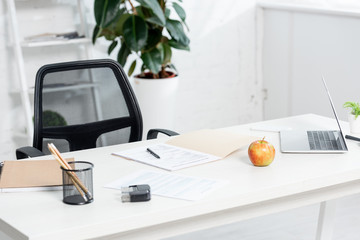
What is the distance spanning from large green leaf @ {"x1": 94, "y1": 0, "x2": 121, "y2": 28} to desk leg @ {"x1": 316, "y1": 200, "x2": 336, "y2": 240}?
1825mm

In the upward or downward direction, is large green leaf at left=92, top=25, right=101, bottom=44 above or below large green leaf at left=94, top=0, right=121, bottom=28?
below

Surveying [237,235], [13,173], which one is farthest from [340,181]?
[237,235]

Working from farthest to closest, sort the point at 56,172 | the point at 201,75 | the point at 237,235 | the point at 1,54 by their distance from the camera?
the point at 201,75 < the point at 1,54 < the point at 237,235 < the point at 56,172

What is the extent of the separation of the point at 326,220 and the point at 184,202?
107 cm

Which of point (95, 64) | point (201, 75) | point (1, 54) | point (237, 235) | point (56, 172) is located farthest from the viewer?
point (201, 75)

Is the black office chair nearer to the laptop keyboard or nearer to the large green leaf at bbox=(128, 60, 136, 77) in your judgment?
the laptop keyboard

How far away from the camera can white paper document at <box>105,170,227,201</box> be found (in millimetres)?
1656

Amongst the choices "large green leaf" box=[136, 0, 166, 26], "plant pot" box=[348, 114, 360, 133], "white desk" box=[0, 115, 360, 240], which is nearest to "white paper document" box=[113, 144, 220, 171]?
"white desk" box=[0, 115, 360, 240]

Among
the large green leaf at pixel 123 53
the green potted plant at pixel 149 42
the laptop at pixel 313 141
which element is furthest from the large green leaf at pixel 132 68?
the laptop at pixel 313 141

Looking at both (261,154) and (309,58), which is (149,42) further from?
(261,154)

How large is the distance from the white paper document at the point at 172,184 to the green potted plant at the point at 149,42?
1.92 metres

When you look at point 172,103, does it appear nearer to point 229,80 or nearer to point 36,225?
point 229,80

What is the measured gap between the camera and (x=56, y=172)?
1.84m

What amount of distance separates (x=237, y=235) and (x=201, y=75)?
189 centimetres
